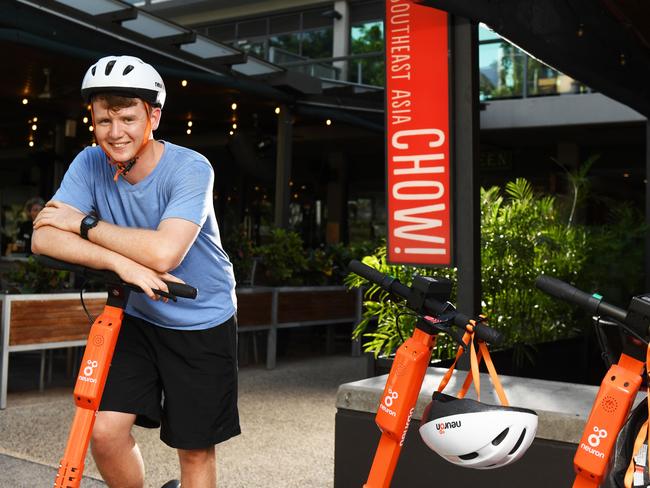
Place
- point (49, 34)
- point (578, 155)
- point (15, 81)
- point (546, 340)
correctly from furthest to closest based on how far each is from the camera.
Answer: point (578, 155) < point (15, 81) < point (49, 34) < point (546, 340)

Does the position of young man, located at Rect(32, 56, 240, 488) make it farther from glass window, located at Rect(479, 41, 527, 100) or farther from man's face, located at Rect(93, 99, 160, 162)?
glass window, located at Rect(479, 41, 527, 100)

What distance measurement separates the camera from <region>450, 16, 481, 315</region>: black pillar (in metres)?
4.02

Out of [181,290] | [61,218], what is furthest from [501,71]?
[181,290]

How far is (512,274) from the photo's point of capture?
5.68m

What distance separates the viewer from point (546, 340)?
6.21m

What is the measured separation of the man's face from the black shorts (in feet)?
1.77

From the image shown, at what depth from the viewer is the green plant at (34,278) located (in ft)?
21.5

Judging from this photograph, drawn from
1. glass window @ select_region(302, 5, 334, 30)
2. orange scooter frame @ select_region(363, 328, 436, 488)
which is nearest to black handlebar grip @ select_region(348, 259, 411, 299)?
orange scooter frame @ select_region(363, 328, 436, 488)

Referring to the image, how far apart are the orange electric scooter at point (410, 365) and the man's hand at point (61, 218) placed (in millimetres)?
934

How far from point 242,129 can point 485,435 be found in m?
14.6

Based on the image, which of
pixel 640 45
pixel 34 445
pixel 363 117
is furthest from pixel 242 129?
pixel 34 445

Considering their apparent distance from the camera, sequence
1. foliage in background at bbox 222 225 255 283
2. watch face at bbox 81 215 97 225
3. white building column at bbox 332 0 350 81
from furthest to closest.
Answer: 1. white building column at bbox 332 0 350 81
2. foliage in background at bbox 222 225 255 283
3. watch face at bbox 81 215 97 225

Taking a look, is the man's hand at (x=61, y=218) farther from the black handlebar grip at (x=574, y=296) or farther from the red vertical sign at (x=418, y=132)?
the red vertical sign at (x=418, y=132)

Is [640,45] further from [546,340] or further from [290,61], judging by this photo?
[290,61]
